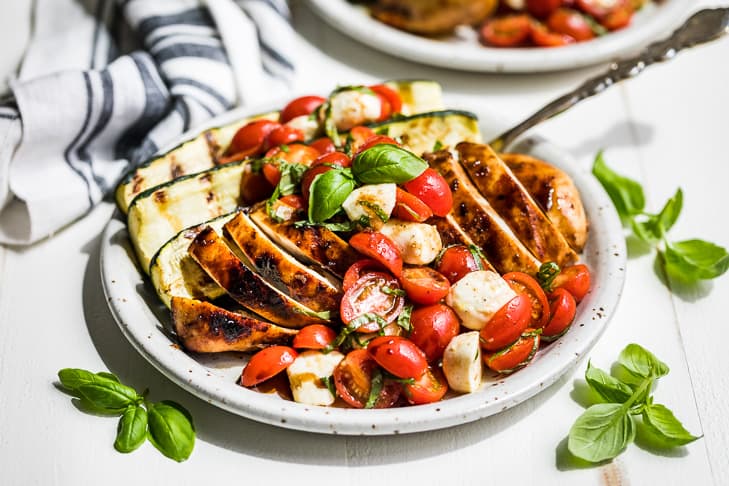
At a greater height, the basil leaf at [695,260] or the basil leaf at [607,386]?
the basil leaf at [695,260]

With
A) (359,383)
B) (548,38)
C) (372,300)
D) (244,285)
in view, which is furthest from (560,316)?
(548,38)

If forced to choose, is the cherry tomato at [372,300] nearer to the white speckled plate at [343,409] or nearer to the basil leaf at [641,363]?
the white speckled plate at [343,409]

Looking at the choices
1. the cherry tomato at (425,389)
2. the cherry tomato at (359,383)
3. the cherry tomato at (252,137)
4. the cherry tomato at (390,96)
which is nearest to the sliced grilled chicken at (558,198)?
the cherry tomato at (390,96)

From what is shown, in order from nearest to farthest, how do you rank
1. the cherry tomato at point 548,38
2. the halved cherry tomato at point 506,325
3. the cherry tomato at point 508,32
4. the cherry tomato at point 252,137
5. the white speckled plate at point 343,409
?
the white speckled plate at point 343,409 < the halved cherry tomato at point 506,325 < the cherry tomato at point 252,137 < the cherry tomato at point 548,38 < the cherry tomato at point 508,32

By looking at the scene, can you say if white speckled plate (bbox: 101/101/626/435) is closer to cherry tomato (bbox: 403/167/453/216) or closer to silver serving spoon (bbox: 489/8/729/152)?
silver serving spoon (bbox: 489/8/729/152)

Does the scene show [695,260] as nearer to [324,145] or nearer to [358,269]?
[358,269]

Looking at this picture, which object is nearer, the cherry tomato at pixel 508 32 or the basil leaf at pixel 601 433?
the basil leaf at pixel 601 433

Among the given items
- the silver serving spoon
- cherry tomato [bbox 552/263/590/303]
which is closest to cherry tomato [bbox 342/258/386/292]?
cherry tomato [bbox 552/263/590/303]

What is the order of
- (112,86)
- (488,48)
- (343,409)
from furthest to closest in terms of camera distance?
(488,48), (112,86), (343,409)
